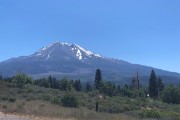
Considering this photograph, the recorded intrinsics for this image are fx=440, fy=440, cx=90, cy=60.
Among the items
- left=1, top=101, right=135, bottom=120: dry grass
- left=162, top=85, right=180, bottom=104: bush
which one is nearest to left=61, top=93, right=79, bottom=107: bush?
left=1, top=101, right=135, bottom=120: dry grass

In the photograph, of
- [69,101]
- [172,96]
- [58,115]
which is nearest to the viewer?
[58,115]

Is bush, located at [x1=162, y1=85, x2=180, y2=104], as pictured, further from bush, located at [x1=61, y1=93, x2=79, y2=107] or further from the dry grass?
the dry grass

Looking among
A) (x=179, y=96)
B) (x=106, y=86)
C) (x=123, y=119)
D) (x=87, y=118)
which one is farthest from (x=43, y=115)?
(x=106, y=86)

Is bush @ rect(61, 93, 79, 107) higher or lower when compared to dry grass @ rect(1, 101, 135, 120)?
higher

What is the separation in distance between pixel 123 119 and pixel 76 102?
15376 millimetres

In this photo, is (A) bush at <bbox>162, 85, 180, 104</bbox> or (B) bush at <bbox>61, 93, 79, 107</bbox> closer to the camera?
(B) bush at <bbox>61, 93, 79, 107</bbox>

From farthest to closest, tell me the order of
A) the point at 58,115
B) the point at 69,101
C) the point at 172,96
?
the point at 172,96, the point at 69,101, the point at 58,115

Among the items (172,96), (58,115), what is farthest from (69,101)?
(172,96)

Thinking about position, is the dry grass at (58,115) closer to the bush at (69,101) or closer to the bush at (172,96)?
the bush at (69,101)

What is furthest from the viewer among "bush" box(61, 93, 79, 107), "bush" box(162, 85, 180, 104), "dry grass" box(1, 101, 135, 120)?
"bush" box(162, 85, 180, 104)

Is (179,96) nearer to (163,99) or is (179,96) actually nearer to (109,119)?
(163,99)

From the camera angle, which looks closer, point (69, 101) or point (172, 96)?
point (69, 101)

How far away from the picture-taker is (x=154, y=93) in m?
113

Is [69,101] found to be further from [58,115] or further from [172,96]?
[172,96]
